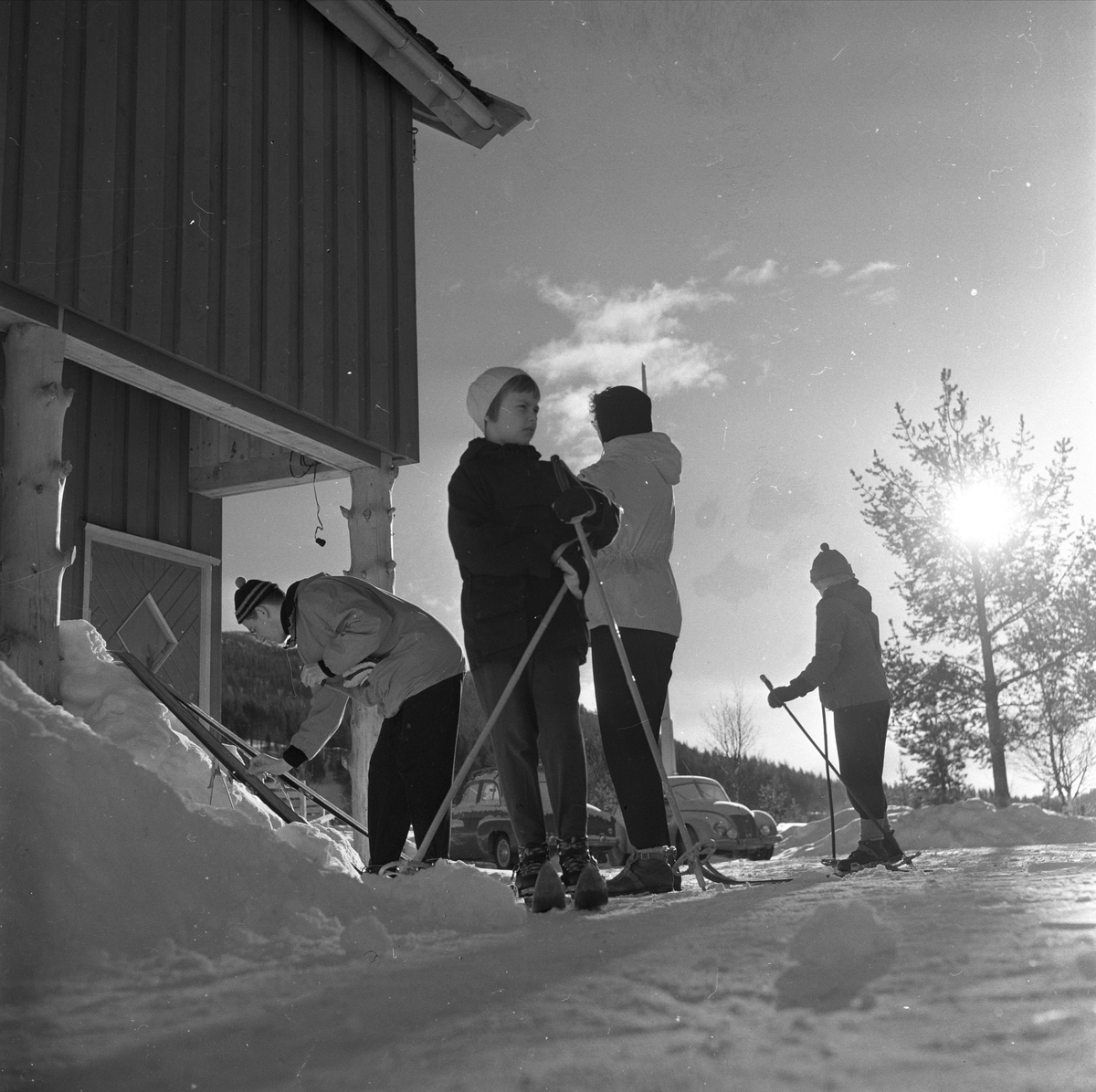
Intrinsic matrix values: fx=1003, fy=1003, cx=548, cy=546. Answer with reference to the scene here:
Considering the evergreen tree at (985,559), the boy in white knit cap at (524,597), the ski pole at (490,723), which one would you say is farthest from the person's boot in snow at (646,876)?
the evergreen tree at (985,559)

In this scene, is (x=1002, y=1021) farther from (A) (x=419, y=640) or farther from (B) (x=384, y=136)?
(B) (x=384, y=136)

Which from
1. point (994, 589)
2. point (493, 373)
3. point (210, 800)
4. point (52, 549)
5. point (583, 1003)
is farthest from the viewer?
point (994, 589)

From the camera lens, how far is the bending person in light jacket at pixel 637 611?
2.50 meters

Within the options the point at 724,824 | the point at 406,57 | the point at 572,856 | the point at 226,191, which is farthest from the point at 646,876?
the point at 724,824

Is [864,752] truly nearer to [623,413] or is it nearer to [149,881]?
[623,413]

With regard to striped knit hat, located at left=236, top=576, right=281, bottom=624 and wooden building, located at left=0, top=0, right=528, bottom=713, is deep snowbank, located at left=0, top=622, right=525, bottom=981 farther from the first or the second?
wooden building, located at left=0, top=0, right=528, bottom=713

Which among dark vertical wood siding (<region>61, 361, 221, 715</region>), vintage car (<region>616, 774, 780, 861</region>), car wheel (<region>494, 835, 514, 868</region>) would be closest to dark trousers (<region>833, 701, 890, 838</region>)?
dark vertical wood siding (<region>61, 361, 221, 715</region>)

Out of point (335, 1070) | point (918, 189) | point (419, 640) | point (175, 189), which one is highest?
point (175, 189)

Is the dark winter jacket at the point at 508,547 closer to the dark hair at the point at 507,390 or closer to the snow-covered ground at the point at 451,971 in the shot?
the dark hair at the point at 507,390

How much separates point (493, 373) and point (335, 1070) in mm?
2028

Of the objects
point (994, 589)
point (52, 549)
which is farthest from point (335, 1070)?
point (994, 589)

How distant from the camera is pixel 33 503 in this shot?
4.14 metres

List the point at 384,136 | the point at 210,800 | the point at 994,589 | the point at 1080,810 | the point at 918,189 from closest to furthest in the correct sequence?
the point at 918,189 → the point at 210,800 → the point at 384,136 → the point at 994,589 → the point at 1080,810

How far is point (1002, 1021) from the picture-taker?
2.97 feet
